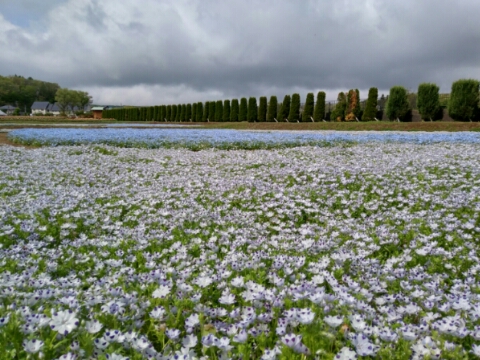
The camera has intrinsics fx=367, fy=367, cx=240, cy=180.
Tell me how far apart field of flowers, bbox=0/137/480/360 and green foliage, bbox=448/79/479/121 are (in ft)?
73.5

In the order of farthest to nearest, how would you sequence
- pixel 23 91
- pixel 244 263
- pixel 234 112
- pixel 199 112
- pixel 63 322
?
pixel 23 91, pixel 199 112, pixel 234 112, pixel 244 263, pixel 63 322

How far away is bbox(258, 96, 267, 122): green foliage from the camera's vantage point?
125 ft

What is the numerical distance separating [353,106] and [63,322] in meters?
34.3

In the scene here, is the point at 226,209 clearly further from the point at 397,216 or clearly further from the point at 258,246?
the point at 397,216

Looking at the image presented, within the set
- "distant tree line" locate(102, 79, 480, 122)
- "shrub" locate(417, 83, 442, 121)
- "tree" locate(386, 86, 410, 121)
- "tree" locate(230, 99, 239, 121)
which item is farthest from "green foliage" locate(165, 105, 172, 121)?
"shrub" locate(417, 83, 442, 121)

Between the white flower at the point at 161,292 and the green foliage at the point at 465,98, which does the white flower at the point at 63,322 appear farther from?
the green foliage at the point at 465,98

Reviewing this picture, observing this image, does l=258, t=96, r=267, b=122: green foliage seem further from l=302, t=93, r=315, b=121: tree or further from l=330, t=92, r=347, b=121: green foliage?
l=330, t=92, r=347, b=121: green foliage

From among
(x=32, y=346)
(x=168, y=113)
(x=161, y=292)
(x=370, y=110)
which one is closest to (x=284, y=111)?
(x=370, y=110)

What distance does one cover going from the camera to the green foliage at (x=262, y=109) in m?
38.2

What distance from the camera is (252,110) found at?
39.2 m

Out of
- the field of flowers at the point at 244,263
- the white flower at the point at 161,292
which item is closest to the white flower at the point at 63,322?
the field of flowers at the point at 244,263

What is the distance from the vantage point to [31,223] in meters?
4.41

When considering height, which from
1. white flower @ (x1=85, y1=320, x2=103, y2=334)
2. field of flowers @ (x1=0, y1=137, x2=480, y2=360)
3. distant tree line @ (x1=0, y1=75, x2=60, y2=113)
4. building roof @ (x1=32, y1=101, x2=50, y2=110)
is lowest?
field of flowers @ (x1=0, y1=137, x2=480, y2=360)

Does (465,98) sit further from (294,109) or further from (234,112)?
(234,112)
